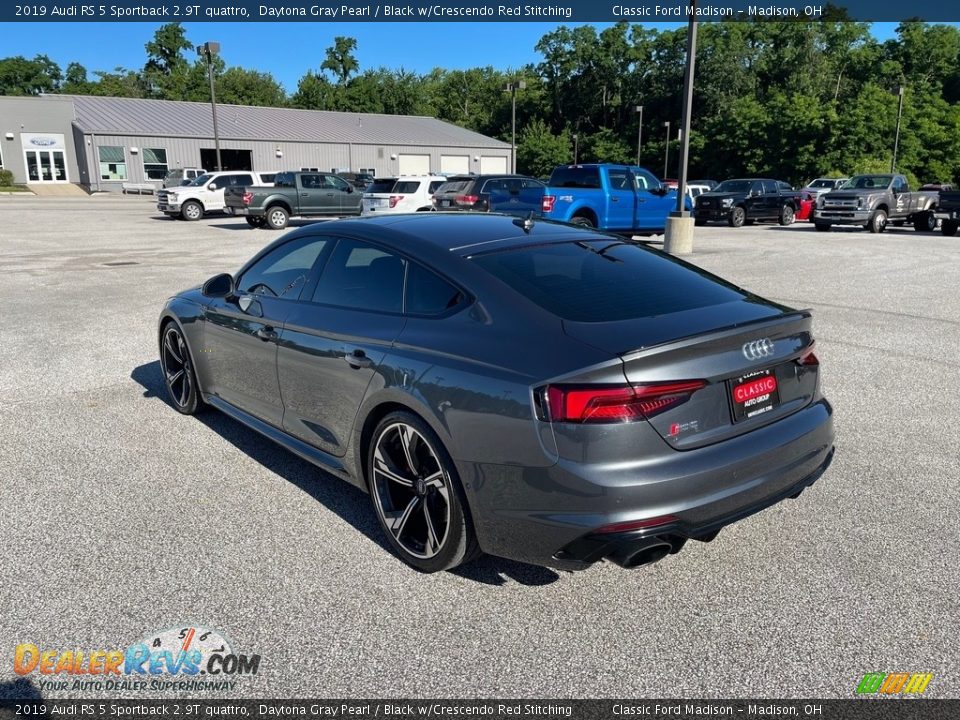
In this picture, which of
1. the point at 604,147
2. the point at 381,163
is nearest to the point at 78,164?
the point at 381,163

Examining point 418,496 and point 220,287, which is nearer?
point 418,496

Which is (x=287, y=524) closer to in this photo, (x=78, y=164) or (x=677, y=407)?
(x=677, y=407)

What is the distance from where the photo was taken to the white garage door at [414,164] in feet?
200

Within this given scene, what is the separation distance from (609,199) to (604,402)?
16.1 m

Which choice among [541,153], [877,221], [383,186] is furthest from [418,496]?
[541,153]

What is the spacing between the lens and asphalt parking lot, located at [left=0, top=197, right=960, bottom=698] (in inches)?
108

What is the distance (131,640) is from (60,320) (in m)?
7.63

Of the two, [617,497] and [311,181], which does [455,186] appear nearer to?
[311,181]

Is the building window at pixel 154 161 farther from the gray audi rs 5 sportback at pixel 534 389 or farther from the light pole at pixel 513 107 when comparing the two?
the gray audi rs 5 sportback at pixel 534 389

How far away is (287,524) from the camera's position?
3.89m

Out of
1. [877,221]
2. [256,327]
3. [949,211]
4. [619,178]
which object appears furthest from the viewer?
[877,221]

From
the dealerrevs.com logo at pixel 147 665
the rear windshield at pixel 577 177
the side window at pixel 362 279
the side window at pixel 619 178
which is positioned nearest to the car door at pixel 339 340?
the side window at pixel 362 279

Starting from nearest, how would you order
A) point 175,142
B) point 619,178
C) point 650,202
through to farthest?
1. point 619,178
2. point 650,202
3. point 175,142

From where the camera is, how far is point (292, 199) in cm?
2542
